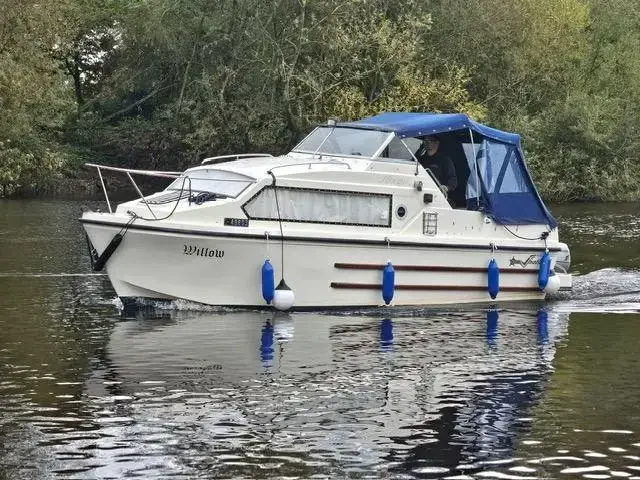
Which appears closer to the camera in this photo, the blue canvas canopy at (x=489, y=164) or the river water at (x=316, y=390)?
the river water at (x=316, y=390)

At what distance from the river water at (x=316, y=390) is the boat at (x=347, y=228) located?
0.56 m

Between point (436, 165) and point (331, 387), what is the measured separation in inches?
335

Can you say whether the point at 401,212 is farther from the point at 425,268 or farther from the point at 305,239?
the point at 305,239

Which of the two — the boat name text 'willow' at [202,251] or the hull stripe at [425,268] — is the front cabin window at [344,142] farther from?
the boat name text 'willow' at [202,251]

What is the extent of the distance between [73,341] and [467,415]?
22.8ft

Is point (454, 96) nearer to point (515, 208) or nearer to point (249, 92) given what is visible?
point (249, 92)

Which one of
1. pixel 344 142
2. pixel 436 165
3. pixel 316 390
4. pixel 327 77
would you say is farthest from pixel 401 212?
pixel 327 77

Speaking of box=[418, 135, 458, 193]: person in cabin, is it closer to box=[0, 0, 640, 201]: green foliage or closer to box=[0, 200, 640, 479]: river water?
box=[0, 200, 640, 479]: river water

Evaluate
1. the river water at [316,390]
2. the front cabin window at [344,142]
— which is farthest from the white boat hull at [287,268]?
the front cabin window at [344,142]

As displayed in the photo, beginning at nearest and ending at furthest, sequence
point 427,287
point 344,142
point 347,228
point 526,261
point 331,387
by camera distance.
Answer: point 331,387
point 347,228
point 427,287
point 344,142
point 526,261

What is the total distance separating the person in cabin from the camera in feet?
74.5

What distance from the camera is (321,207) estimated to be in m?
20.8

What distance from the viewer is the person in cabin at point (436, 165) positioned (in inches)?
894

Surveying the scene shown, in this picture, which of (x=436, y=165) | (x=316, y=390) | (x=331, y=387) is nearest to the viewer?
(x=316, y=390)
